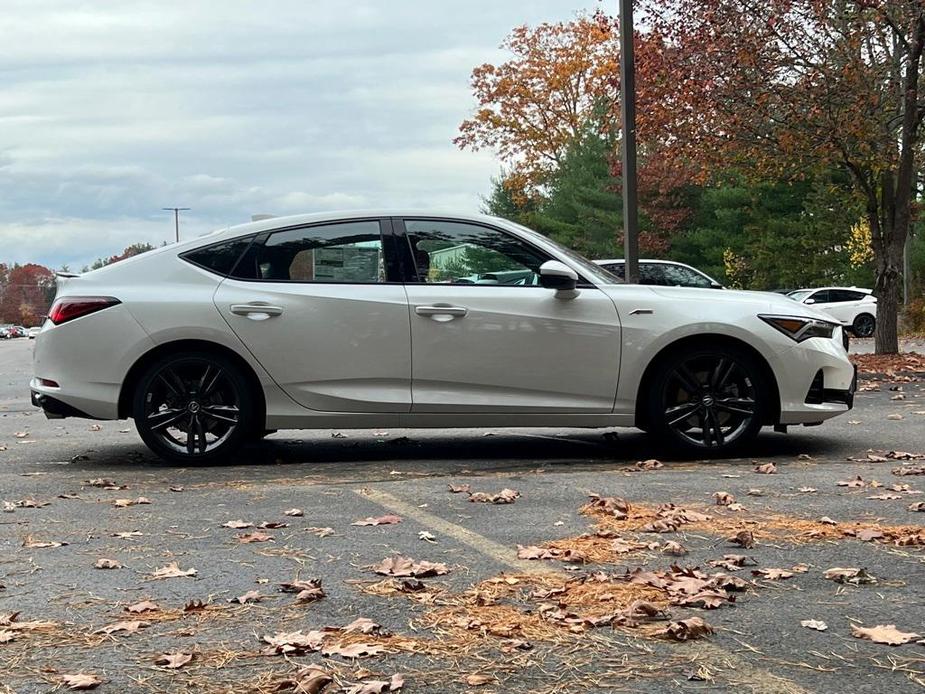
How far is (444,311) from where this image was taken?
26.0 feet

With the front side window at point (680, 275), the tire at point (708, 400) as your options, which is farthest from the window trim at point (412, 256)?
the front side window at point (680, 275)

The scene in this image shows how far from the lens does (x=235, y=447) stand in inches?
315

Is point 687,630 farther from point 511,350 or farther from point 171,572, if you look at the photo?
point 511,350

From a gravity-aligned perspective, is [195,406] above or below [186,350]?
below

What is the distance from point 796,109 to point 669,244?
3398cm

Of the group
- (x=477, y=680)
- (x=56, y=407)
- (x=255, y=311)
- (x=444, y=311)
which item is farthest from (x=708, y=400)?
(x=477, y=680)

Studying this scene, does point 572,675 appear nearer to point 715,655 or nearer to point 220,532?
point 715,655

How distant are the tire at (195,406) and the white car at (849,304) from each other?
97.3 feet

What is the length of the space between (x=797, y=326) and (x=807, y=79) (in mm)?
10728

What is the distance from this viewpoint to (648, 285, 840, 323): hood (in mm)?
8078

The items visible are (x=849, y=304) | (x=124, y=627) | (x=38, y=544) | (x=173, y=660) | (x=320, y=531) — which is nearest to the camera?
(x=173, y=660)

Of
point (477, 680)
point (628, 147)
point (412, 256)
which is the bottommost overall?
point (477, 680)

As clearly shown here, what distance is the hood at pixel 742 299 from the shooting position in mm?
8078

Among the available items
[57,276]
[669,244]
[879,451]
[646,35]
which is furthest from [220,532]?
[669,244]
